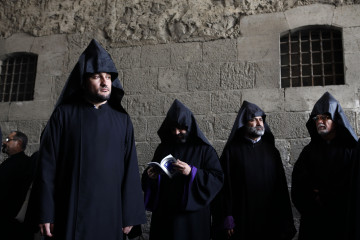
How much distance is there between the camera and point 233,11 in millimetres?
6309

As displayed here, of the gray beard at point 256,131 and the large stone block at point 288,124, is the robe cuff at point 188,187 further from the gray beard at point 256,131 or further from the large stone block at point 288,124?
the large stone block at point 288,124

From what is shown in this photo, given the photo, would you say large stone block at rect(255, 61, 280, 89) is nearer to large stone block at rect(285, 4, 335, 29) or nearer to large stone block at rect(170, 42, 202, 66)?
large stone block at rect(285, 4, 335, 29)

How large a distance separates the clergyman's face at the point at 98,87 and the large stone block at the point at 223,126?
9.53 ft

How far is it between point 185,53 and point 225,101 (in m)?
1.10

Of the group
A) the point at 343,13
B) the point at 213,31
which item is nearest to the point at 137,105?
the point at 213,31

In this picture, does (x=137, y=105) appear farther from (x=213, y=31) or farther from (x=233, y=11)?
(x=233, y=11)

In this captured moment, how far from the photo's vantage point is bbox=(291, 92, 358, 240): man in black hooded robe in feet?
12.7

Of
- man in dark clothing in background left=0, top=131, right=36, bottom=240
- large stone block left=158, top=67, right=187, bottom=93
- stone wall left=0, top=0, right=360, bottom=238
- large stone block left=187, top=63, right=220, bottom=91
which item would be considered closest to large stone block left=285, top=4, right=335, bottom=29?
stone wall left=0, top=0, right=360, bottom=238

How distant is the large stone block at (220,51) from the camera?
20.2 ft

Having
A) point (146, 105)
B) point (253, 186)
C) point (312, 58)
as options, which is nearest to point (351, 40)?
point (312, 58)

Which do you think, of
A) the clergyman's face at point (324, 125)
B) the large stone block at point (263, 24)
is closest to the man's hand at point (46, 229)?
the clergyman's face at point (324, 125)

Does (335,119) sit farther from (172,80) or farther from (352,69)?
(172,80)

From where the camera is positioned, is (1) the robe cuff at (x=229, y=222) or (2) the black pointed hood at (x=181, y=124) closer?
(1) the robe cuff at (x=229, y=222)

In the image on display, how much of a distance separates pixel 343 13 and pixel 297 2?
72cm
